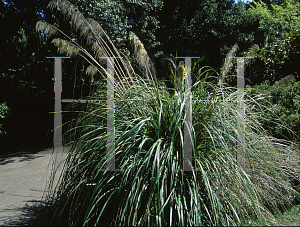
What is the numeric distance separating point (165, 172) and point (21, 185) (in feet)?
13.9

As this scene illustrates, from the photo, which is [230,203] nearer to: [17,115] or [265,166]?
[265,166]

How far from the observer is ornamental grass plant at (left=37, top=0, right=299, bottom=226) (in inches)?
100

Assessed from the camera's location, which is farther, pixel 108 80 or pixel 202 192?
pixel 108 80

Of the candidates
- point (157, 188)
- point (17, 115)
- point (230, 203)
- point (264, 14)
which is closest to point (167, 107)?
point (157, 188)

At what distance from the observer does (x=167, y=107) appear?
305cm

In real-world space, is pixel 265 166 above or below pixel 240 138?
below

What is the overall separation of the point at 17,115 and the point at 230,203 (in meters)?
12.0

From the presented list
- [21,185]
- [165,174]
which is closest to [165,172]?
[165,174]

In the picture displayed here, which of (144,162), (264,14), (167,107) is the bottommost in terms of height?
(144,162)

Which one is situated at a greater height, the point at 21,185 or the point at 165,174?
the point at 165,174

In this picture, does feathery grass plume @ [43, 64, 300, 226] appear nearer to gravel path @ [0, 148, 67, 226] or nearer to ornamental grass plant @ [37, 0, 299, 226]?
ornamental grass plant @ [37, 0, 299, 226]

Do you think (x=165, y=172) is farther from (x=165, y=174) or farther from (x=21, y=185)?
(x=21, y=185)

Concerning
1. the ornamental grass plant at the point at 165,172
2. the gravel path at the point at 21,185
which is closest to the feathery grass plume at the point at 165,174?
the ornamental grass plant at the point at 165,172

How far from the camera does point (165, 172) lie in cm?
261
